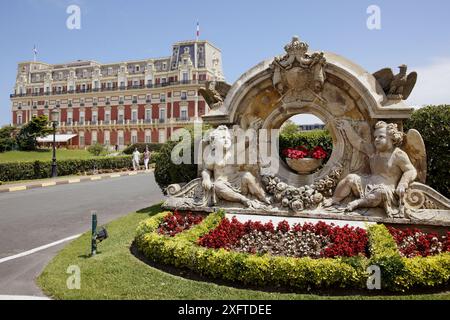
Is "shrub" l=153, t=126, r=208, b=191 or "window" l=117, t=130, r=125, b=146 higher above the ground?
"window" l=117, t=130, r=125, b=146

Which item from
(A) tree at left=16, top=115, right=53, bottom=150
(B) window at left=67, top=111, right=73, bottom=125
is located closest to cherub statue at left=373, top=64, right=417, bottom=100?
(A) tree at left=16, top=115, right=53, bottom=150

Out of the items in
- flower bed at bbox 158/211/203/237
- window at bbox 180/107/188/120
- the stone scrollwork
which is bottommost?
flower bed at bbox 158/211/203/237

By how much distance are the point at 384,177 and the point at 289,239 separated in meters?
2.36

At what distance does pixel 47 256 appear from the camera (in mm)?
7559

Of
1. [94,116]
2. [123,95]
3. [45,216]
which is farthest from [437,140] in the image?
[94,116]

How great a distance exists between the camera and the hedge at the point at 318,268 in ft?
17.4

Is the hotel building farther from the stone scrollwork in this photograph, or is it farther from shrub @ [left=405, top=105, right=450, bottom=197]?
the stone scrollwork

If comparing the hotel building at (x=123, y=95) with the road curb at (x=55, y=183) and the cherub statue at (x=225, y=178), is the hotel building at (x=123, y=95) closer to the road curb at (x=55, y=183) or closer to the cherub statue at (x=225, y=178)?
the road curb at (x=55, y=183)

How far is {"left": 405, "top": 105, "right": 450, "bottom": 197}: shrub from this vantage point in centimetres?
957

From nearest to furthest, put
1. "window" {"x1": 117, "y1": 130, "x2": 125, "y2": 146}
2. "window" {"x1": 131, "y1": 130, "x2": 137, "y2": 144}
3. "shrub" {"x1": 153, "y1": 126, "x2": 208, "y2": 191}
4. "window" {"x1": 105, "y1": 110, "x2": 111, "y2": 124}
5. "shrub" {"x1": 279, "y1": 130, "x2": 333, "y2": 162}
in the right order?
"shrub" {"x1": 153, "y1": 126, "x2": 208, "y2": 191} → "shrub" {"x1": 279, "y1": 130, "x2": 333, "y2": 162} → "window" {"x1": 131, "y1": 130, "x2": 137, "y2": 144} → "window" {"x1": 117, "y1": 130, "x2": 125, "y2": 146} → "window" {"x1": 105, "y1": 110, "x2": 111, "y2": 124}

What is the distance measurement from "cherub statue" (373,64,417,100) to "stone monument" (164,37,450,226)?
0.02 metres

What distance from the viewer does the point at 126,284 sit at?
19.1ft

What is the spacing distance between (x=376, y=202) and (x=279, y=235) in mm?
2034

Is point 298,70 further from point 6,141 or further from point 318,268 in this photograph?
point 6,141
